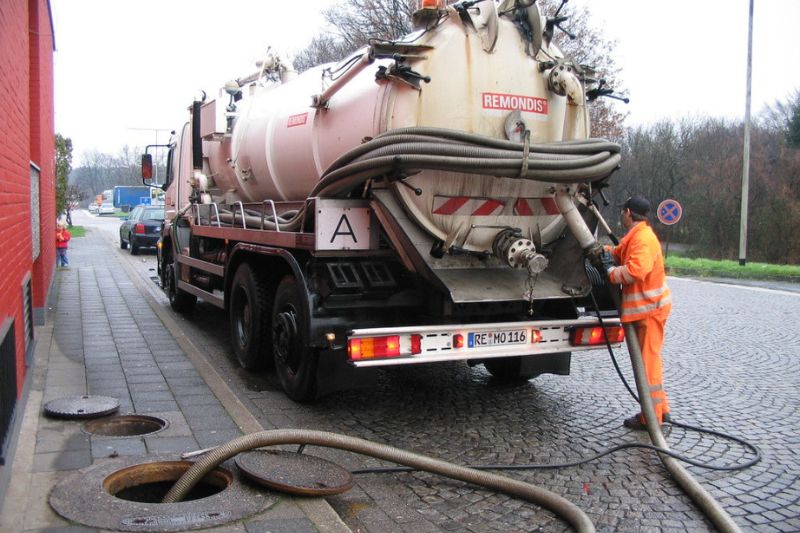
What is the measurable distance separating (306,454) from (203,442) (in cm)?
75

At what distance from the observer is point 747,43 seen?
22531 millimetres

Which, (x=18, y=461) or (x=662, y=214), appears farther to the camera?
(x=662, y=214)

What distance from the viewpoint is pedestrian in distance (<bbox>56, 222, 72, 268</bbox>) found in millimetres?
16797

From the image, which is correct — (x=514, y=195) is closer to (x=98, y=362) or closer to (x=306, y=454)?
(x=306, y=454)

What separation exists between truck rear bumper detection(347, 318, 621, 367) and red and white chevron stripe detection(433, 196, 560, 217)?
82cm

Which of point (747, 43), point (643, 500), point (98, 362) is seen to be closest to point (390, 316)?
point (643, 500)

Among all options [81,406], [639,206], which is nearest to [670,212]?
[639,206]

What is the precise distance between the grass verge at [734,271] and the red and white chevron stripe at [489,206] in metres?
15.7

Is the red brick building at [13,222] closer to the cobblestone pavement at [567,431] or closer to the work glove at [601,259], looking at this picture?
the cobblestone pavement at [567,431]

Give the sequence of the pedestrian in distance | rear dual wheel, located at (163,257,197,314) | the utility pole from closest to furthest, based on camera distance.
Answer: rear dual wheel, located at (163,257,197,314), the pedestrian in distance, the utility pole

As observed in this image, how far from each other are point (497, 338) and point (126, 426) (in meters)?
2.72

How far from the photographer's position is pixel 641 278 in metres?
5.22

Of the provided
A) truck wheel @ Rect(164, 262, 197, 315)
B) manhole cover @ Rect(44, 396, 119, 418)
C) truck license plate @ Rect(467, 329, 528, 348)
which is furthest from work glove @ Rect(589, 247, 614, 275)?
truck wheel @ Rect(164, 262, 197, 315)

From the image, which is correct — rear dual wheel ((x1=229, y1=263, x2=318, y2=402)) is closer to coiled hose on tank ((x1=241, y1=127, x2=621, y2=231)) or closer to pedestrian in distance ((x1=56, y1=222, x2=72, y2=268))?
coiled hose on tank ((x1=241, y1=127, x2=621, y2=231))
